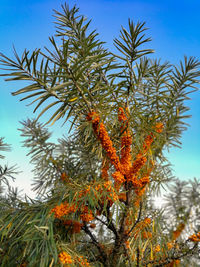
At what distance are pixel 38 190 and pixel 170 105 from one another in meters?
0.90

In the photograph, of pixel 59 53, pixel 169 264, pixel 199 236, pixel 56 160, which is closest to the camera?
pixel 59 53

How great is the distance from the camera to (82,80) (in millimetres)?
1051

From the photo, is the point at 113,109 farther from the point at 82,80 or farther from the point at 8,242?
the point at 8,242

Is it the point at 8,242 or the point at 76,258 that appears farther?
the point at 8,242

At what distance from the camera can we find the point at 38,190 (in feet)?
5.18

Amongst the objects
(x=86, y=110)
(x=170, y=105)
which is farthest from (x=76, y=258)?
(x=170, y=105)

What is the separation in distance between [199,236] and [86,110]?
0.65 m

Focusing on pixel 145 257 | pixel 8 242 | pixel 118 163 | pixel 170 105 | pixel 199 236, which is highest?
pixel 170 105

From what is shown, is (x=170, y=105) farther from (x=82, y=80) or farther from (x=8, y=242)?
→ (x=8, y=242)

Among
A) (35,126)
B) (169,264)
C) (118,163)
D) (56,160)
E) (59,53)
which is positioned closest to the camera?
(59,53)

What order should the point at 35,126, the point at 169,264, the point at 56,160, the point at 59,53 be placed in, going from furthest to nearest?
the point at 35,126 < the point at 56,160 < the point at 169,264 < the point at 59,53

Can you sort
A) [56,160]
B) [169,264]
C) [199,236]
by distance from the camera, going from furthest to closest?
[56,160] < [169,264] < [199,236]

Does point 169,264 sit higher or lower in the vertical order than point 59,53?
lower

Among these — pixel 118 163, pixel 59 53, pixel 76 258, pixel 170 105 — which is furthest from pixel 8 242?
pixel 170 105
